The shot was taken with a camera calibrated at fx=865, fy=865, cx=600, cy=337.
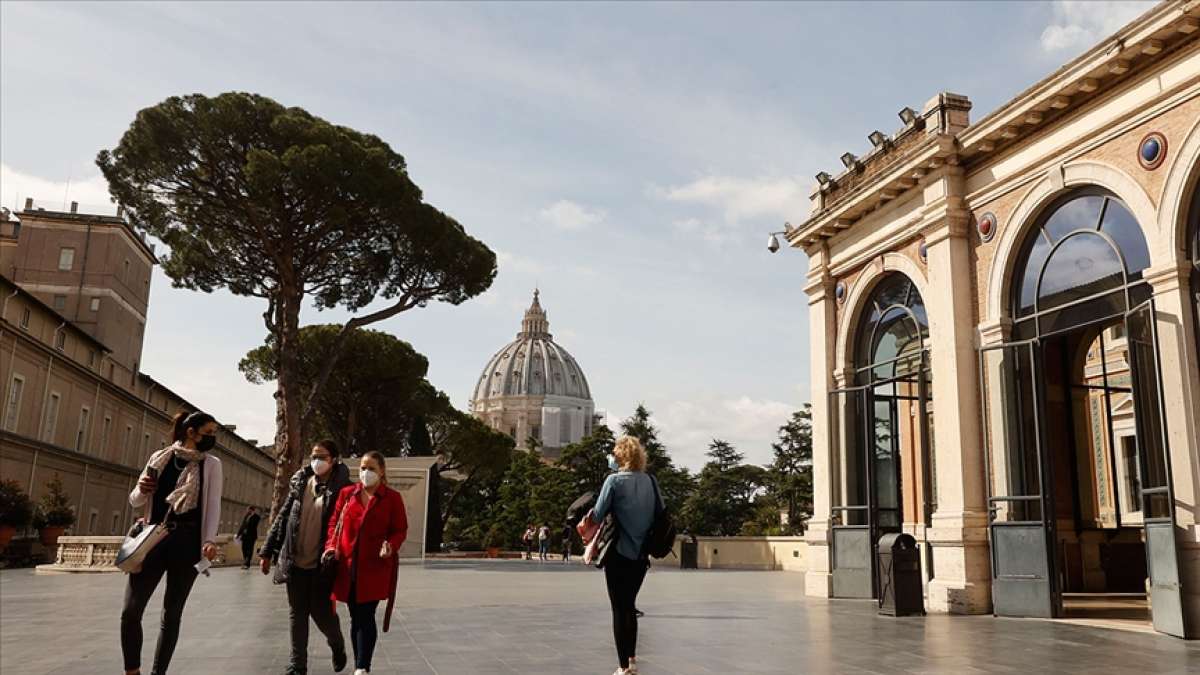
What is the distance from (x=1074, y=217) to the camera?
11000mm

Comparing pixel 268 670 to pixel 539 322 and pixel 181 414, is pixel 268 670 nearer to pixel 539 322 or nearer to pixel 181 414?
pixel 181 414

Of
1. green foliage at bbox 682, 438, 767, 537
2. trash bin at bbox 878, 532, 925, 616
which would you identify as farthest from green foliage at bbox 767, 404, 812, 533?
trash bin at bbox 878, 532, 925, 616

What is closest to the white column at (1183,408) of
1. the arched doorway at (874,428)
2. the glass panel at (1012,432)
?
the glass panel at (1012,432)

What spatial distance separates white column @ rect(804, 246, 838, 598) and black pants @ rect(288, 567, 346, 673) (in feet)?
33.4

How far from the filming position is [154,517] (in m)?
5.34

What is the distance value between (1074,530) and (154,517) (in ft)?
47.8

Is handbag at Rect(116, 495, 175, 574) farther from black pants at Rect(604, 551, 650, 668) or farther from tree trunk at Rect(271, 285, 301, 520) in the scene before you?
tree trunk at Rect(271, 285, 301, 520)

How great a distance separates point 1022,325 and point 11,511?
2298 centimetres

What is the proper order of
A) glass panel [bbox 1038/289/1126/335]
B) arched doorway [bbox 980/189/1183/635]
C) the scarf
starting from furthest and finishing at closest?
glass panel [bbox 1038/289/1126/335], arched doorway [bbox 980/189/1183/635], the scarf

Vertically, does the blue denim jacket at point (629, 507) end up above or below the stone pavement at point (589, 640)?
above

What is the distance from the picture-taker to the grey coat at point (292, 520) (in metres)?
5.86

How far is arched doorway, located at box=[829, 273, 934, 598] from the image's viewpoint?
44.7ft

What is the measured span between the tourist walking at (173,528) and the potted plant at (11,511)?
1985cm

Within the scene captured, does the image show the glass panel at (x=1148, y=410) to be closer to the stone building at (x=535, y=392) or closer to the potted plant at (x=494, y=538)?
the potted plant at (x=494, y=538)
